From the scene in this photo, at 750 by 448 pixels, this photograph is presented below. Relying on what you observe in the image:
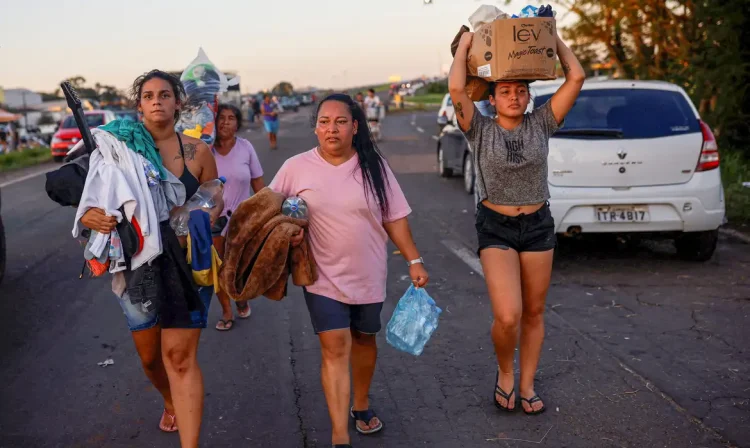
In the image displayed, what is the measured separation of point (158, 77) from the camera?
12.5 ft

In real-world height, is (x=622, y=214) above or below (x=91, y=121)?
above

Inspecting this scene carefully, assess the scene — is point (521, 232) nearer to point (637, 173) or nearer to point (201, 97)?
point (201, 97)

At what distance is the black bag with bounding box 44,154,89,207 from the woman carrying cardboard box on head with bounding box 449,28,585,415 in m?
1.86

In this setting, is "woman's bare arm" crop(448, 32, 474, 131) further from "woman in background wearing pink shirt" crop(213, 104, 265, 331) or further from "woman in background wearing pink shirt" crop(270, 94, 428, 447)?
"woman in background wearing pink shirt" crop(213, 104, 265, 331)

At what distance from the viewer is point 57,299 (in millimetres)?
7234

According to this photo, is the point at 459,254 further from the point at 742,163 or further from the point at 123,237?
the point at 742,163

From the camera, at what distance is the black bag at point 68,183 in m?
3.39

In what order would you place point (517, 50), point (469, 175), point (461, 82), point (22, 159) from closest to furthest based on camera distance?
point (517, 50)
point (461, 82)
point (469, 175)
point (22, 159)

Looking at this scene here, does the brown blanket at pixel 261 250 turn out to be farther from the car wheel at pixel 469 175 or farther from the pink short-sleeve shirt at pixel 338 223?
the car wheel at pixel 469 175

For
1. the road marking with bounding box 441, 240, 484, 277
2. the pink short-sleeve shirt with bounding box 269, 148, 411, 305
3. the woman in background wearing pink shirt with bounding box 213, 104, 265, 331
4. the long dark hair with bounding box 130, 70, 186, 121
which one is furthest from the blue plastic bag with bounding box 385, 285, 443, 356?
the road marking with bounding box 441, 240, 484, 277

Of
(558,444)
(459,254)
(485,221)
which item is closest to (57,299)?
(459,254)

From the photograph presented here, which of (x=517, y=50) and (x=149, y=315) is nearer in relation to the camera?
(x=149, y=315)

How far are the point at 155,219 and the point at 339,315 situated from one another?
0.97 metres

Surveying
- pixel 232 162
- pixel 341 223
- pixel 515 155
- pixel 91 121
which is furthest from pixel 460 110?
pixel 91 121
